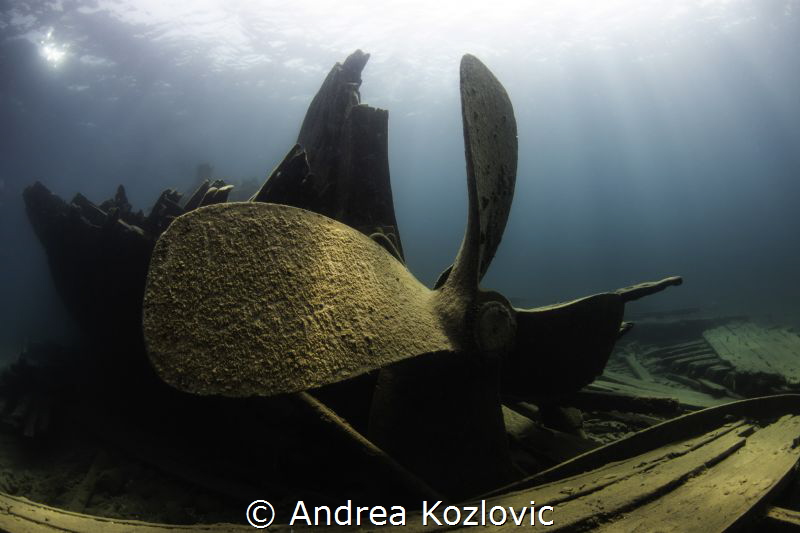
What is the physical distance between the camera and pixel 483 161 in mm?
2051

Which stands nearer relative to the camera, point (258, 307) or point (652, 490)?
point (258, 307)

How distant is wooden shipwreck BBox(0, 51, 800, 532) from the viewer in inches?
42.8

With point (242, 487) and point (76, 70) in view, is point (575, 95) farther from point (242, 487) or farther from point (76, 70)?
point (242, 487)

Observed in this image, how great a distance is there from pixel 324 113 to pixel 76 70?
33.2m

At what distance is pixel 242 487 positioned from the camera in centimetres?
295

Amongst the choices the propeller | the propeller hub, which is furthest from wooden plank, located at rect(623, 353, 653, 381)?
the propeller

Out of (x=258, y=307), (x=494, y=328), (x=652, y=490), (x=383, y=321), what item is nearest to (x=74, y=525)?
(x=258, y=307)

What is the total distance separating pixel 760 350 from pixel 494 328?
667cm

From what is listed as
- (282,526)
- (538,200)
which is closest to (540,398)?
(282,526)

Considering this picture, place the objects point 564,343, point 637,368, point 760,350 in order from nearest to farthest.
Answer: point 564,343 → point 760,350 → point 637,368

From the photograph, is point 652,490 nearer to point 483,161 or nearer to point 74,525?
point 483,161

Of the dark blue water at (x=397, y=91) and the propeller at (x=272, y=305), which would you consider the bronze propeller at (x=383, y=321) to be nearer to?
the propeller at (x=272, y=305)

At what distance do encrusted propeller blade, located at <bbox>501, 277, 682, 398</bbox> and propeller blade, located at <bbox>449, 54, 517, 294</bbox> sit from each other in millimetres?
514

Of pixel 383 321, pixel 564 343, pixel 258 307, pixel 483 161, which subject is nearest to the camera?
pixel 258 307
